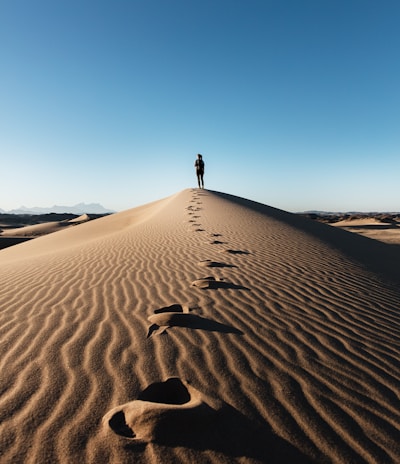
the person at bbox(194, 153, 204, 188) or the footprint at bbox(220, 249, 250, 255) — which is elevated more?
the person at bbox(194, 153, 204, 188)

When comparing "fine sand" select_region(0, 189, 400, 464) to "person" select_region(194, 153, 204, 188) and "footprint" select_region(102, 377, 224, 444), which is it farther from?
"person" select_region(194, 153, 204, 188)

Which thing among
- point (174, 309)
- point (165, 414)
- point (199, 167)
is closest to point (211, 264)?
point (174, 309)

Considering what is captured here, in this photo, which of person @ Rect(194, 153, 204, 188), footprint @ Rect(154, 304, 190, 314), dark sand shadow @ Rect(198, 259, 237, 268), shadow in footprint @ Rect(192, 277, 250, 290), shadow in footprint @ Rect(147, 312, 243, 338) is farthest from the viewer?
person @ Rect(194, 153, 204, 188)

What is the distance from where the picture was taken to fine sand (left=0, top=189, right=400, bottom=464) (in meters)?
1.85

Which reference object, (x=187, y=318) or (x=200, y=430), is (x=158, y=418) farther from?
(x=187, y=318)

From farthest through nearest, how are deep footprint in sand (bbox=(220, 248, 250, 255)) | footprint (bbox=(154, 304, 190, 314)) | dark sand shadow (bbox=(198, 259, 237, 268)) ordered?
deep footprint in sand (bbox=(220, 248, 250, 255)) < dark sand shadow (bbox=(198, 259, 237, 268)) < footprint (bbox=(154, 304, 190, 314))

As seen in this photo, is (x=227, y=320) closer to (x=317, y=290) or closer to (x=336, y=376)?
(x=336, y=376)

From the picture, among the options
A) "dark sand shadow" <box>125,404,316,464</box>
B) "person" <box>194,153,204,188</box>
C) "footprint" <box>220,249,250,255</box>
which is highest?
"person" <box>194,153,204,188</box>

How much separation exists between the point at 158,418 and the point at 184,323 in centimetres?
149

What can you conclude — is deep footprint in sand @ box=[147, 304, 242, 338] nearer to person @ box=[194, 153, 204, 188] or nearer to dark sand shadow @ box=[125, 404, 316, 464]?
dark sand shadow @ box=[125, 404, 316, 464]

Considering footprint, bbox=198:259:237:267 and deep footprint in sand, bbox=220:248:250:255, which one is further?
deep footprint in sand, bbox=220:248:250:255

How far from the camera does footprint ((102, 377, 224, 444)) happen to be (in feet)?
6.12

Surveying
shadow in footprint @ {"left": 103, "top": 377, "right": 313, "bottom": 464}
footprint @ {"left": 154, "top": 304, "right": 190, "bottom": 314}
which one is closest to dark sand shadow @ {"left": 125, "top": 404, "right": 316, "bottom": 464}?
shadow in footprint @ {"left": 103, "top": 377, "right": 313, "bottom": 464}

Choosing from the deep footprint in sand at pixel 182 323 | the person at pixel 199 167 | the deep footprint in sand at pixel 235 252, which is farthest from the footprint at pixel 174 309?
the person at pixel 199 167
